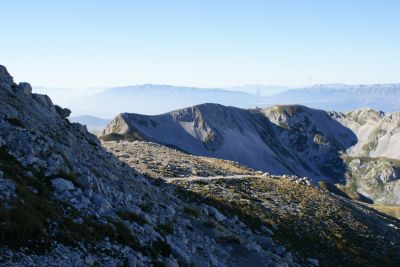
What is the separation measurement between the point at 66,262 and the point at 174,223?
13.1 m

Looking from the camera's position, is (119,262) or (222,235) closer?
(119,262)

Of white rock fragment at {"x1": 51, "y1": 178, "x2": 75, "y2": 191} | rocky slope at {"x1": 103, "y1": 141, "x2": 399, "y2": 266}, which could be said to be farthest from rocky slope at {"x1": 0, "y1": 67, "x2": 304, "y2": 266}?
rocky slope at {"x1": 103, "y1": 141, "x2": 399, "y2": 266}

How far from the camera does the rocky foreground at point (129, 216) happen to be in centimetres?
1792

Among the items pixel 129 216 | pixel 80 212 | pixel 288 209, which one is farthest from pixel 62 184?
pixel 288 209

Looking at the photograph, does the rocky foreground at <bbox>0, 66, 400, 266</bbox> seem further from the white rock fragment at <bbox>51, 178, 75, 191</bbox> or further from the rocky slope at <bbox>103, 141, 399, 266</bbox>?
the rocky slope at <bbox>103, 141, 399, 266</bbox>

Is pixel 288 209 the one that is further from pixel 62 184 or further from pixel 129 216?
pixel 62 184

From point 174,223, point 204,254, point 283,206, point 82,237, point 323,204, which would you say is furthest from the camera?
point 323,204

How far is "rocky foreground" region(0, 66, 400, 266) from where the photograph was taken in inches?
706

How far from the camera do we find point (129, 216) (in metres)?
24.1

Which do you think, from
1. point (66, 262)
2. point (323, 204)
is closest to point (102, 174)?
point (66, 262)

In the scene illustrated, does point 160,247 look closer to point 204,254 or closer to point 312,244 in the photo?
point 204,254

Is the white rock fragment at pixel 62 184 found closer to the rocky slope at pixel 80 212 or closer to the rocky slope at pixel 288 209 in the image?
the rocky slope at pixel 80 212

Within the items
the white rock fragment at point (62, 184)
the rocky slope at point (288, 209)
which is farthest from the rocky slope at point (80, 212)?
the rocky slope at point (288, 209)

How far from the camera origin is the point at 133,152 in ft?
231
